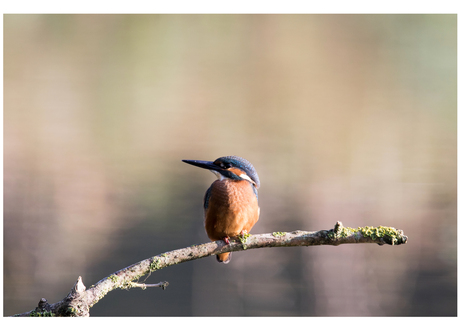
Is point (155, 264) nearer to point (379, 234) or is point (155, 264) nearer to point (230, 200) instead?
point (230, 200)

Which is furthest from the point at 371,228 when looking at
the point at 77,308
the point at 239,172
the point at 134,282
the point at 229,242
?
the point at 77,308

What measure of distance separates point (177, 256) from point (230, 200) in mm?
373

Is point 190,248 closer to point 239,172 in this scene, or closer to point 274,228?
point 239,172

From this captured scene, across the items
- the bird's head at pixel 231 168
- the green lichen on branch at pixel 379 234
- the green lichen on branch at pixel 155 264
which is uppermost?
the bird's head at pixel 231 168

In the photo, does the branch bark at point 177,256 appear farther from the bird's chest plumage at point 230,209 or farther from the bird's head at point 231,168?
the bird's head at point 231,168

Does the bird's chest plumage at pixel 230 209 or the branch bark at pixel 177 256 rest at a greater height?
the bird's chest plumage at pixel 230 209

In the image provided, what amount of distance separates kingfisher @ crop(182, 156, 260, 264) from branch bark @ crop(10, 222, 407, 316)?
0.19 meters

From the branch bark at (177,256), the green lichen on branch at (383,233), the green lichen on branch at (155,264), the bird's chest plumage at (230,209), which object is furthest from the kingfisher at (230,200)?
the green lichen on branch at (383,233)

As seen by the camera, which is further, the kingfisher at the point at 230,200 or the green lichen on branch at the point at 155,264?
the kingfisher at the point at 230,200

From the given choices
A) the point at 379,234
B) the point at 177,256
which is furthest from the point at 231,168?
the point at 379,234

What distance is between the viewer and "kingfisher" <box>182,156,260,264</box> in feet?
4.61

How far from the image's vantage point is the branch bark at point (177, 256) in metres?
1.02

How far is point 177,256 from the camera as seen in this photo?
3.71 feet

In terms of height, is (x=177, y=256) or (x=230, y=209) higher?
(x=230, y=209)
